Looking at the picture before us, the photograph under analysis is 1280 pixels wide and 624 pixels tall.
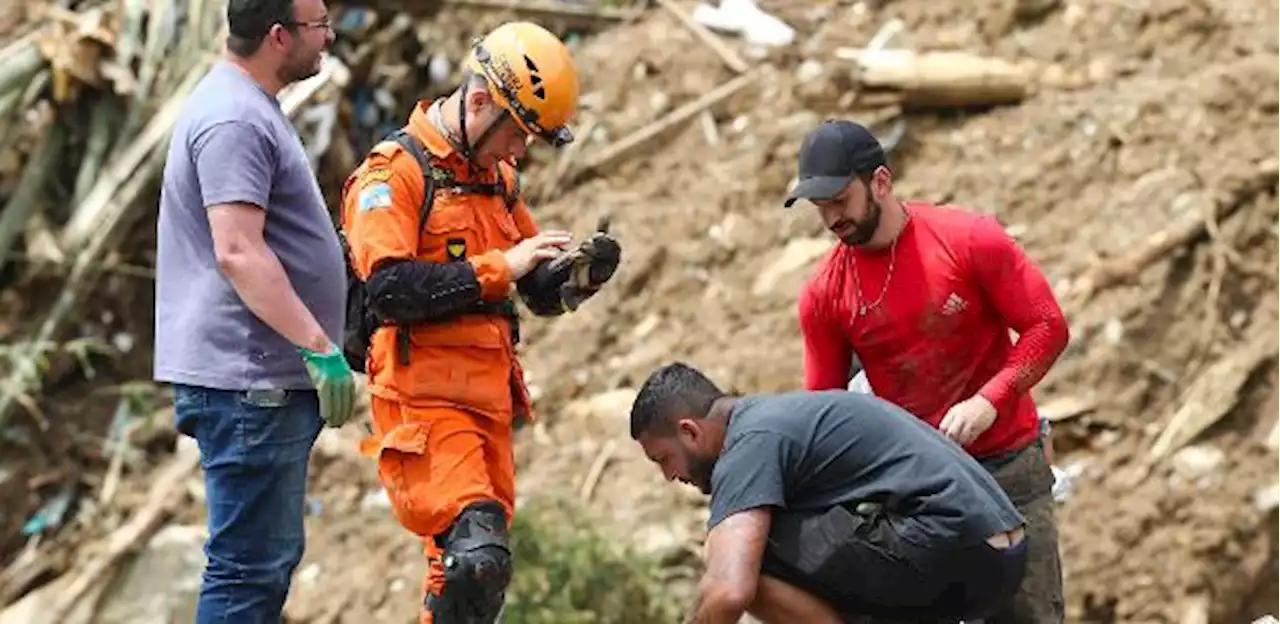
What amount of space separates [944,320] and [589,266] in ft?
3.36

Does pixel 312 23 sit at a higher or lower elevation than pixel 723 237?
higher

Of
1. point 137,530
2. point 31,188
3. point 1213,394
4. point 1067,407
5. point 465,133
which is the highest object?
point 465,133

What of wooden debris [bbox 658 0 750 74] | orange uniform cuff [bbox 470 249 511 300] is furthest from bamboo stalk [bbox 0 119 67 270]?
orange uniform cuff [bbox 470 249 511 300]

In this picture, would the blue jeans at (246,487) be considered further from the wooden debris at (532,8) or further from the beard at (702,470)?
the wooden debris at (532,8)

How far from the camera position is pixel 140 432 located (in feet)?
31.4

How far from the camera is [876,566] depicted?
193 inches

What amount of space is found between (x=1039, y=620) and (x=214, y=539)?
7.66 ft

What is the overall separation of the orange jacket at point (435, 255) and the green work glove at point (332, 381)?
35cm

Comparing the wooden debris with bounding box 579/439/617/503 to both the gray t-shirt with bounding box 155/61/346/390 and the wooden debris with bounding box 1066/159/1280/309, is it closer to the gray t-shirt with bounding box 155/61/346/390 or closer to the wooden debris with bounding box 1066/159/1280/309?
the wooden debris with bounding box 1066/159/1280/309

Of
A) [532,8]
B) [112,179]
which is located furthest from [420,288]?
[532,8]

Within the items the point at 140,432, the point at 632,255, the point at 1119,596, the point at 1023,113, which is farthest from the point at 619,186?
the point at 1119,596

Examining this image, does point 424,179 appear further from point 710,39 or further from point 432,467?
point 710,39

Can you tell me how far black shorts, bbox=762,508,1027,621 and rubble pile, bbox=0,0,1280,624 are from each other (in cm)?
239

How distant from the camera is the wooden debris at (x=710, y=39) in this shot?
10.0 m
